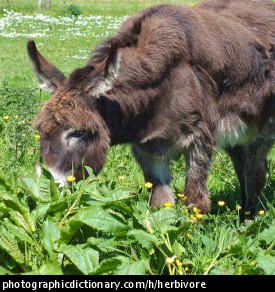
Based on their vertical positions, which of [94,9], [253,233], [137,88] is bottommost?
[94,9]

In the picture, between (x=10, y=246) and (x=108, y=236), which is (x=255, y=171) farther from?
(x=10, y=246)

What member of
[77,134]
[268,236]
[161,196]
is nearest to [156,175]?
[161,196]

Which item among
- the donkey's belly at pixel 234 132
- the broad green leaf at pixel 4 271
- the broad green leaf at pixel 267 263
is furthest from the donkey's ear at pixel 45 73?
the broad green leaf at pixel 267 263

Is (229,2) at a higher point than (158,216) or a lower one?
higher

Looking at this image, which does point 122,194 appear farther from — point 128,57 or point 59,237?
point 128,57

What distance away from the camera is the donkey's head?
14.1 feet

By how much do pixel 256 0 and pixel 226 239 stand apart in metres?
2.92

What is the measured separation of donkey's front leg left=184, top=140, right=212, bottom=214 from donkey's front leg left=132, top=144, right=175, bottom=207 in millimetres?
176

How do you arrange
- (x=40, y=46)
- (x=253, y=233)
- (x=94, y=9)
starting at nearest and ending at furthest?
1. (x=253, y=233)
2. (x=40, y=46)
3. (x=94, y=9)

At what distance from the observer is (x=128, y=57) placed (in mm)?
4684

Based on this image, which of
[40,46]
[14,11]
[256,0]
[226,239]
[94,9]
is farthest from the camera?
[94,9]

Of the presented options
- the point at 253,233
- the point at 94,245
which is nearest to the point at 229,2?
the point at 253,233

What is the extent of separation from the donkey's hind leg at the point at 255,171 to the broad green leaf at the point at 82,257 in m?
2.58

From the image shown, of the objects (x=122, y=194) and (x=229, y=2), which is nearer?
(x=122, y=194)
